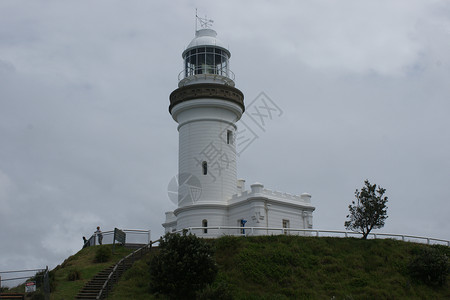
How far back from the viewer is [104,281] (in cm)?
2747

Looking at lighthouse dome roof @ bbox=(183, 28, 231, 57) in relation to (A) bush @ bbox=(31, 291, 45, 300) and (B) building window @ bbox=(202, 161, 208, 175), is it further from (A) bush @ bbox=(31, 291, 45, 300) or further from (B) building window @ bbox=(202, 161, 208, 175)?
(A) bush @ bbox=(31, 291, 45, 300)

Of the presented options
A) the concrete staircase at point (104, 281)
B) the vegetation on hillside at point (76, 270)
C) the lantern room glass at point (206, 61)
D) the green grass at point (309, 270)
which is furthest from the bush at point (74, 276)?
the lantern room glass at point (206, 61)

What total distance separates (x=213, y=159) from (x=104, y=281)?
13789 mm

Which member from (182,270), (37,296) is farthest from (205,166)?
(37,296)

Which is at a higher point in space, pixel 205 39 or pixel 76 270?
pixel 205 39

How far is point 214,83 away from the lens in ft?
129

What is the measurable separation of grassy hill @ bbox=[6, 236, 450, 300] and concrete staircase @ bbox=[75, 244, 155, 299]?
423 mm

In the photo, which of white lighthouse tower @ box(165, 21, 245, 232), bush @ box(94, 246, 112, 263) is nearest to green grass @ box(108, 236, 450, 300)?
bush @ box(94, 246, 112, 263)

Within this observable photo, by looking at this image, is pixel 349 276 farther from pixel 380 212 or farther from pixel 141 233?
pixel 141 233

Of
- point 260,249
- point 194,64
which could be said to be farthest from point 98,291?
point 194,64

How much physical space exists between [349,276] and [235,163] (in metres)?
14.3

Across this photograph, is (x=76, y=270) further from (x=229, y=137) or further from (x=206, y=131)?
(x=229, y=137)

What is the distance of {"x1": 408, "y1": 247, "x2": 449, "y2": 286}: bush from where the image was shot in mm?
28188

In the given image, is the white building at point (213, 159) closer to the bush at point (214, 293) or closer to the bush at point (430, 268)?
the bush at point (430, 268)
